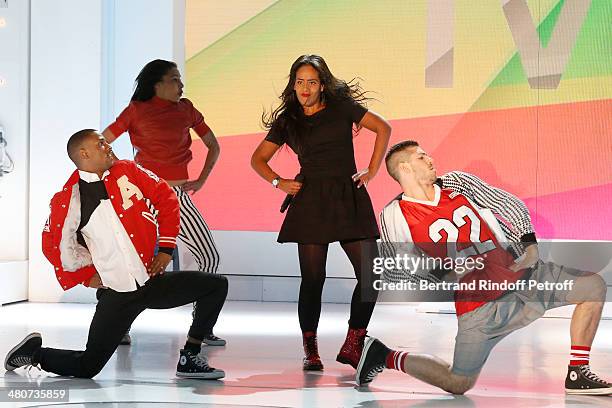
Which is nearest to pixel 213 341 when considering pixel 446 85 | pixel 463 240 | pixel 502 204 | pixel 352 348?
pixel 352 348

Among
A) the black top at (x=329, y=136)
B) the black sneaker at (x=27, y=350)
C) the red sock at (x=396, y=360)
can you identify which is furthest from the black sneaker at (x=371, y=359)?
the black sneaker at (x=27, y=350)

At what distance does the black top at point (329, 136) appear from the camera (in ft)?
16.6

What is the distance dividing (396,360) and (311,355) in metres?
0.63

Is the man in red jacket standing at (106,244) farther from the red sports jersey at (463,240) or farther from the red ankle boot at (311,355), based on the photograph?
the red sports jersey at (463,240)

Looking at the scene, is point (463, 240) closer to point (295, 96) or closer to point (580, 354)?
point (580, 354)

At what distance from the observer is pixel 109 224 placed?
463cm

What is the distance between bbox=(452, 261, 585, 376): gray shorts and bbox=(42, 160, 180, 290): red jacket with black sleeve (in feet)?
4.19

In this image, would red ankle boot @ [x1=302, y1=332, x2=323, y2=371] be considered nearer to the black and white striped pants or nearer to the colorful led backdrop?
the black and white striped pants

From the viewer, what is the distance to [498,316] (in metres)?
4.41

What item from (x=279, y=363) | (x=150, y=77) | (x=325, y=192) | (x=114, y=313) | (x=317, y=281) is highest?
(x=150, y=77)

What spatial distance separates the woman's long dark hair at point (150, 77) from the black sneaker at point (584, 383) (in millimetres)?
2698

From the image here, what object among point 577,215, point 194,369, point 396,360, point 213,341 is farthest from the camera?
point 577,215

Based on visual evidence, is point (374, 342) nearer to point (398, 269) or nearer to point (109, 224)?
point (398, 269)

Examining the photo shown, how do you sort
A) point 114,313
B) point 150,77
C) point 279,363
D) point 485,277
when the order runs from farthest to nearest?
point 150,77 → point 279,363 → point 114,313 → point 485,277
